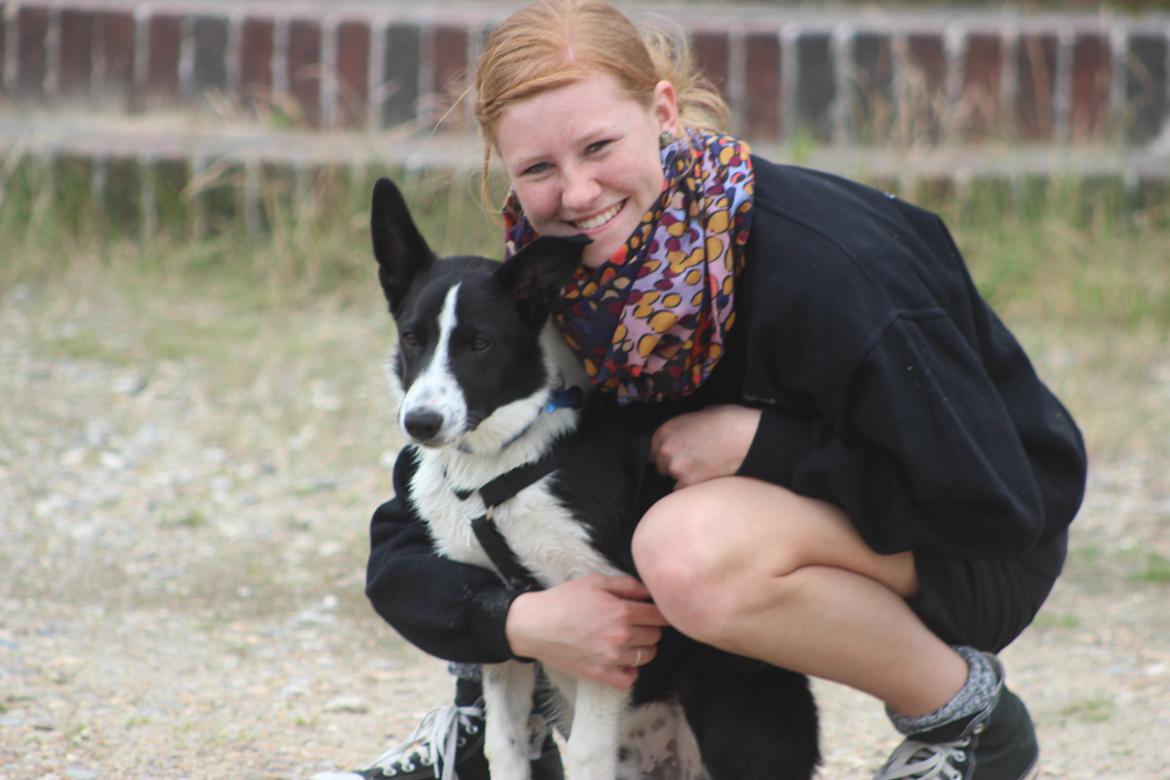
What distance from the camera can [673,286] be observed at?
2139mm

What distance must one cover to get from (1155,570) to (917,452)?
188cm

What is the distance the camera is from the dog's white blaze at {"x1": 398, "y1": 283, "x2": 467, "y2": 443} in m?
2.16

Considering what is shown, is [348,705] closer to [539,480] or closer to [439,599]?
[439,599]

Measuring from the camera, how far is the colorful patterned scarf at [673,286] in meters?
2.15

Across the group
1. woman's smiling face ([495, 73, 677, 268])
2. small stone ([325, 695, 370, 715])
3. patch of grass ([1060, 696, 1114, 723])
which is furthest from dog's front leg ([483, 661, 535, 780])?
patch of grass ([1060, 696, 1114, 723])

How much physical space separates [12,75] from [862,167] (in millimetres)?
3614

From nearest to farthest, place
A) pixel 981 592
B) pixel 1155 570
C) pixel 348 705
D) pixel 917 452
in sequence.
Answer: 1. pixel 917 452
2. pixel 981 592
3. pixel 348 705
4. pixel 1155 570

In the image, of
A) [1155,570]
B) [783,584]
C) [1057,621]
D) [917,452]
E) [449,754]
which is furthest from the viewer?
[1155,570]

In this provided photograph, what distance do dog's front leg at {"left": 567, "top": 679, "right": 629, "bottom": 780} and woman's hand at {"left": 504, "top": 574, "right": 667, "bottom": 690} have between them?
0.03 m

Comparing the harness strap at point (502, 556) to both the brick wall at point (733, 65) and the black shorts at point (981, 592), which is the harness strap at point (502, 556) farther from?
the brick wall at point (733, 65)

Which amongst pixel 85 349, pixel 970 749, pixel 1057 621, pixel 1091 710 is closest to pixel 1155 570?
pixel 1057 621

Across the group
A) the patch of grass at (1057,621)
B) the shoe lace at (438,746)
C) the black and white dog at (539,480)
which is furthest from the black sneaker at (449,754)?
the patch of grass at (1057,621)

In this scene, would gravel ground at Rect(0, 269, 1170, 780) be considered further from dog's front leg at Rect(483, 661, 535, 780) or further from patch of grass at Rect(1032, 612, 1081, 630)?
dog's front leg at Rect(483, 661, 535, 780)

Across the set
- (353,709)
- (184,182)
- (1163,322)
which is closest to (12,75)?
(184,182)
